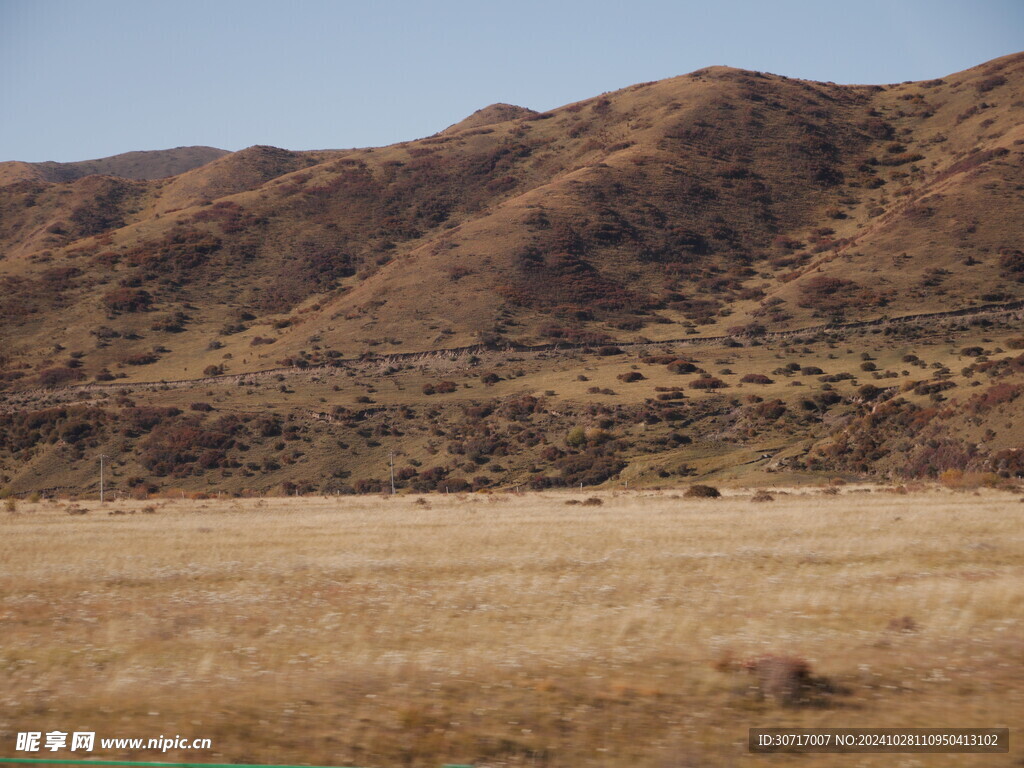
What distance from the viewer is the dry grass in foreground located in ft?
24.5

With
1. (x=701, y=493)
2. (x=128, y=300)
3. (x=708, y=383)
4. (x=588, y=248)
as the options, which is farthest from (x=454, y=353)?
(x=701, y=493)

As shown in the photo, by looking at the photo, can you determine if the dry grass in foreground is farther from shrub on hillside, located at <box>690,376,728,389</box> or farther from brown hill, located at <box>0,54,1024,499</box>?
shrub on hillside, located at <box>690,376,728,389</box>

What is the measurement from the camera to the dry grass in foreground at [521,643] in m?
7.47

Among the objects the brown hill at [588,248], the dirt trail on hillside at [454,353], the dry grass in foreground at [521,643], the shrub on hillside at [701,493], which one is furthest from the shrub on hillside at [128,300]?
the dry grass in foreground at [521,643]

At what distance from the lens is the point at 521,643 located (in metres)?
10.5

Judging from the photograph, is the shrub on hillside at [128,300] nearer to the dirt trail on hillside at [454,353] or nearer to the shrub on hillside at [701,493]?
the dirt trail on hillside at [454,353]

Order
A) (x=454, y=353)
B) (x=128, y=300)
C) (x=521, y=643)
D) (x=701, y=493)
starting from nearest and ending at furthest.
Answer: (x=521, y=643) < (x=701, y=493) < (x=454, y=353) < (x=128, y=300)

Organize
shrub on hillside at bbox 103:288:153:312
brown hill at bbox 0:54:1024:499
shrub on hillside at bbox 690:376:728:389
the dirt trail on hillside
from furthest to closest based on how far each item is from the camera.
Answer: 1. shrub on hillside at bbox 103:288:153:312
2. brown hill at bbox 0:54:1024:499
3. the dirt trail on hillside
4. shrub on hillside at bbox 690:376:728:389

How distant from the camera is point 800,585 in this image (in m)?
14.2

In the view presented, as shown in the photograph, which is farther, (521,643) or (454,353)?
(454,353)

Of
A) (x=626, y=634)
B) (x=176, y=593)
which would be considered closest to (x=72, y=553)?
(x=176, y=593)

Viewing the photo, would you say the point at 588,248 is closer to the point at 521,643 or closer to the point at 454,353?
the point at 454,353

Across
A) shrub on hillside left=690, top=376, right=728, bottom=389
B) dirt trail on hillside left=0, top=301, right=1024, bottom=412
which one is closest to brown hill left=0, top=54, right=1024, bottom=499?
shrub on hillside left=690, top=376, right=728, bottom=389

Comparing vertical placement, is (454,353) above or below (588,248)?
below
